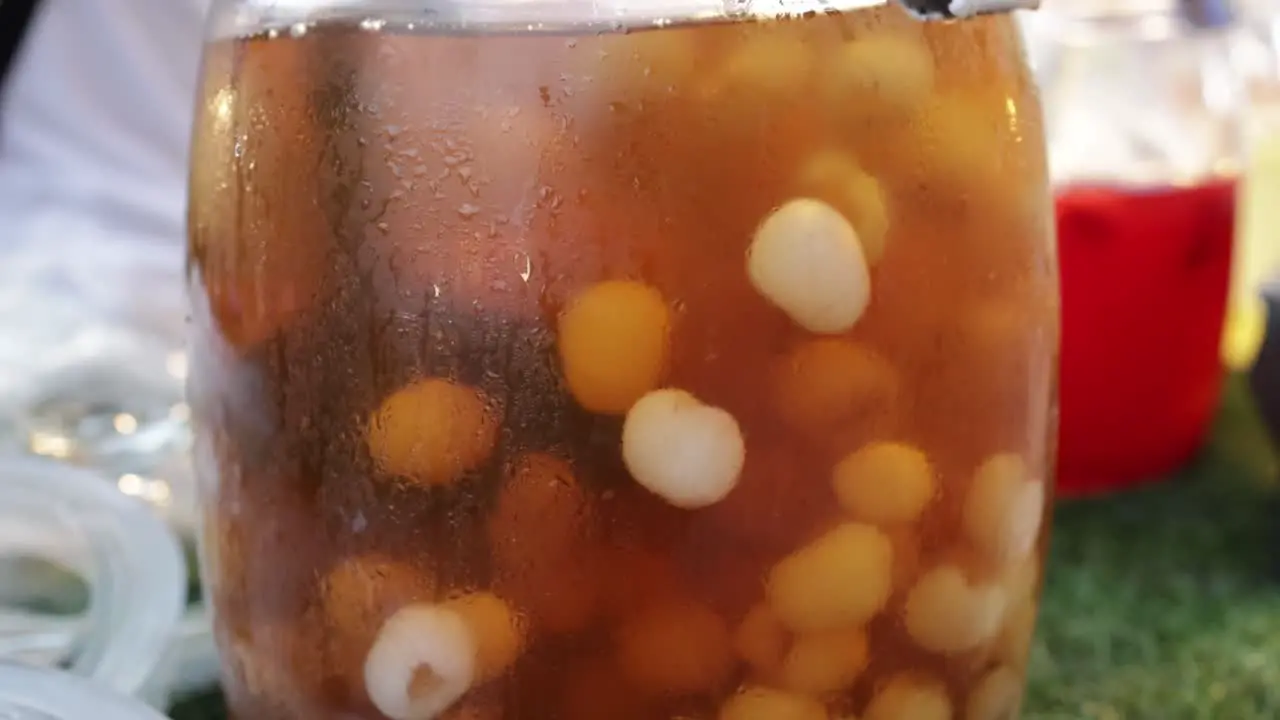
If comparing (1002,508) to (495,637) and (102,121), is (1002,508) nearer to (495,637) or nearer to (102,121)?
(495,637)

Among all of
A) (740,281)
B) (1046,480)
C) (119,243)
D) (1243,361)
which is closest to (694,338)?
(740,281)

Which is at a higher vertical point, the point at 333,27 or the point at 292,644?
the point at 333,27

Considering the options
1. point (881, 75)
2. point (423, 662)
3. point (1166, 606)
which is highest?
point (881, 75)

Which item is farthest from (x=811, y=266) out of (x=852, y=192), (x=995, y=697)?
(x=995, y=697)

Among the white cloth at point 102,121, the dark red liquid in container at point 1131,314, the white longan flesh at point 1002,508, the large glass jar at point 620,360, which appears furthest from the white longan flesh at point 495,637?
the white cloth at point 102,121

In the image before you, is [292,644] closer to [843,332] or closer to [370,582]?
[370,582]

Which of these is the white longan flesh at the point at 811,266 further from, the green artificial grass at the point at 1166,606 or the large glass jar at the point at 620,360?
the green artificial grass at the point at 1166,606
